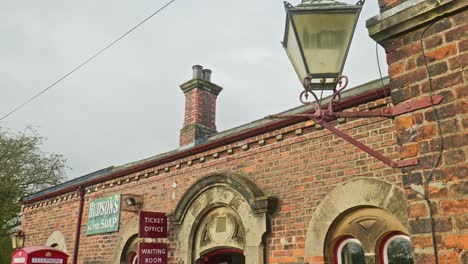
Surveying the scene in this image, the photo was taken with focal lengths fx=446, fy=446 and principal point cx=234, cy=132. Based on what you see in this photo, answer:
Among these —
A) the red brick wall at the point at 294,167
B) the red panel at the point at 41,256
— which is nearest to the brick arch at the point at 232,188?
the red brick wall at the point at 294,167

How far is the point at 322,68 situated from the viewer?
3182 mm

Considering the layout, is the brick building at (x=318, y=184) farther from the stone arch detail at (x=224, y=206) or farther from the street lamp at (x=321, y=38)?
the street lamp at (x=321, y=38)

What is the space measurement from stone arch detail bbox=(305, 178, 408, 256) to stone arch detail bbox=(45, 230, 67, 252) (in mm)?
7714

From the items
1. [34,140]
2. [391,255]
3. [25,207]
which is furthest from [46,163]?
[391,255]

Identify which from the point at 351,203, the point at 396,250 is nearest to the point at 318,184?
the point at 351,203

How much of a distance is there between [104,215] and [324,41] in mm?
8547

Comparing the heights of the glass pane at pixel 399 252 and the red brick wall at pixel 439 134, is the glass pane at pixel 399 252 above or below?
below

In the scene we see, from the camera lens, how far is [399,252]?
18.2 feet

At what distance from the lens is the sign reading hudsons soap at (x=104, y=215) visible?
10109mm

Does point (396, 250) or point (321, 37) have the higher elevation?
point (321, 37)

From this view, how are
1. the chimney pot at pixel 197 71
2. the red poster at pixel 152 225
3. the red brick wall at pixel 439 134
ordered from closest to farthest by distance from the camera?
the red brick wall at pixel 439 134
the red poster at pixel 152 225
the chimney pot at pixel 197 71

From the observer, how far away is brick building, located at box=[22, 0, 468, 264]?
2729mm

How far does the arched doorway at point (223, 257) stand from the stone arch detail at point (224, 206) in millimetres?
209

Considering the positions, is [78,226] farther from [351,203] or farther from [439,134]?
[439,134]
